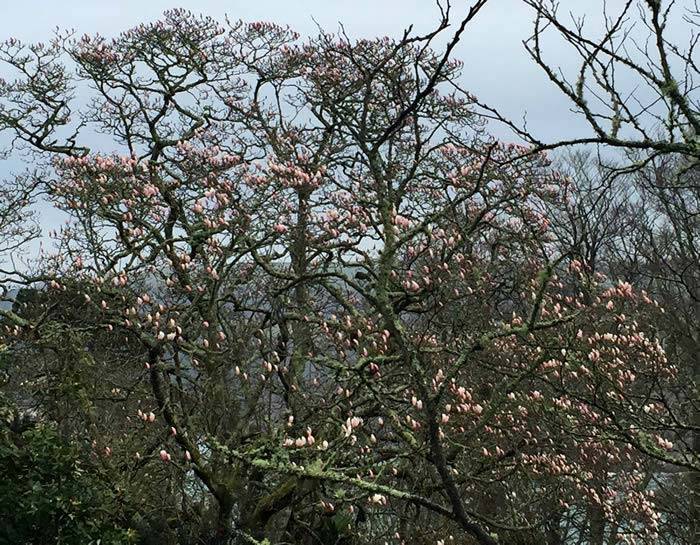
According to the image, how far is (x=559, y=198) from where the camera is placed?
17984 millimetres

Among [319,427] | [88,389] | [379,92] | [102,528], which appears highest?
[379,92]

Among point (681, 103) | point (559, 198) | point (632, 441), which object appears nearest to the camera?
point (681, 103)

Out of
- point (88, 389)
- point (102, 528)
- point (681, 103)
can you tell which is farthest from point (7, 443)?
point (681, 103)

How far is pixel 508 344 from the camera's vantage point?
40.3 ft

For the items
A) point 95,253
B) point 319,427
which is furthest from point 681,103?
point 95,253

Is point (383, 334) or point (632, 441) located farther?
point (383, 334)

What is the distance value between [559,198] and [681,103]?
44.2ft

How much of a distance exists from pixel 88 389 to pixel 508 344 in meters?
6.52

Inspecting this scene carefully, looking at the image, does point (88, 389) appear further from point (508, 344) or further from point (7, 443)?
point (508, 344)

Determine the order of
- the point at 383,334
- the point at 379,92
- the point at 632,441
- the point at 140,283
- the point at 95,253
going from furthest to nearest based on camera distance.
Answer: the point at 379,92
the point at 140,283
the point at 95,253
the point at 383,334
the point at 632,441

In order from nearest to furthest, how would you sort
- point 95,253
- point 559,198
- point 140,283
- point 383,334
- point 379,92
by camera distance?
point 383,334 < point 95,253 < point 140,283 < point 379,92 < point 559,198

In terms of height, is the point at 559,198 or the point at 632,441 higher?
the point at 559,198

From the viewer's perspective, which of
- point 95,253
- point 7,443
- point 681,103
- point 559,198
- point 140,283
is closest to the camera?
point 681,103

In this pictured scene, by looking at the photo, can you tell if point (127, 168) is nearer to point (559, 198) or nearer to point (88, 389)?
point (88, 389)
